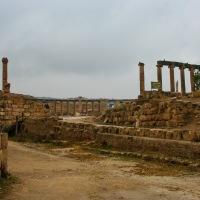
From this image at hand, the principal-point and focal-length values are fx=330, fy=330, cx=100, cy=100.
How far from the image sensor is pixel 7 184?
713 cm

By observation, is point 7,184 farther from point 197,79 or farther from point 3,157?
point 197,79

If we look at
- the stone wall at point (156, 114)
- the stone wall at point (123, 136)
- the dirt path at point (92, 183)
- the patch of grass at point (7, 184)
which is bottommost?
the dirt path at point (92, 183)

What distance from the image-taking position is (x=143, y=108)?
2217 cm

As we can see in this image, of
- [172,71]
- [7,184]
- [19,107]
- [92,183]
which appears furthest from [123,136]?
[172,71]

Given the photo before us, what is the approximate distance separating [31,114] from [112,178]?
53.5 ft

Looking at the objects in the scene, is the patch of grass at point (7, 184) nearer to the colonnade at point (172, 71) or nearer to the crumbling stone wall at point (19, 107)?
the crumbling stone wall at point (19, 107)

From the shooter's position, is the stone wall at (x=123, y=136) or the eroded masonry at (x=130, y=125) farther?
the eroded masonry at (x=130, y=125)

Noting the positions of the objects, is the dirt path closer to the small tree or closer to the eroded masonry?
the eroded masonry

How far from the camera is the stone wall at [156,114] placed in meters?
19.2

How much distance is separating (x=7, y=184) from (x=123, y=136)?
7.66 m

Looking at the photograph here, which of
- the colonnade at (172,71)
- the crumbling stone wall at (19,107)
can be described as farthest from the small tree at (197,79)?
the crumbling stone wall at (19,107)

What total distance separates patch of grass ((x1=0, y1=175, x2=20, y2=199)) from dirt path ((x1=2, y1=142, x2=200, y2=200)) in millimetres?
125

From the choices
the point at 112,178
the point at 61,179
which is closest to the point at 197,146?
the point at 112,178

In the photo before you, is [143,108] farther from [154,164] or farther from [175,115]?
[154,164]
